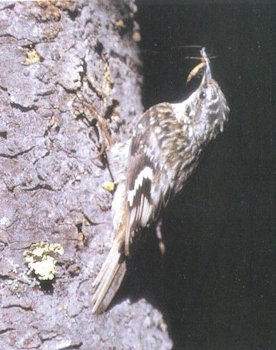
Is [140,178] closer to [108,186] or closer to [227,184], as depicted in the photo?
[108,186]

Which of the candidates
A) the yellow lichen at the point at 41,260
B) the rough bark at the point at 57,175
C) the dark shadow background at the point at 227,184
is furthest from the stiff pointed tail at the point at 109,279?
the dark shadow background at the point at 227,184

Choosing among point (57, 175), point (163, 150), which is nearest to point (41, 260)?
point (57, 175)

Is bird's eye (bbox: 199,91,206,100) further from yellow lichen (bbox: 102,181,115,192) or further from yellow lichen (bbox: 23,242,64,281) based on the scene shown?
yellow lichen (bbox: 23,242,64,281)

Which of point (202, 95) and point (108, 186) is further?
point (202, 95)

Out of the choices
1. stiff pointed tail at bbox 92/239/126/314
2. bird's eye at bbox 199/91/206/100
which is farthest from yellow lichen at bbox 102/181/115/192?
bird's eye at bbox 199/91/206/100

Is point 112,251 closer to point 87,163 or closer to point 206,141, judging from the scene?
point 87,163

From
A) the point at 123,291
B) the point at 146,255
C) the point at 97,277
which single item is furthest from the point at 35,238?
the point at 146,255

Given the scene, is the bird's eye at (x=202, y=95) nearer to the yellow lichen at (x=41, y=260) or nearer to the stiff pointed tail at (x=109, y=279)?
the stiff pointed tail at (x=109, y=279)
